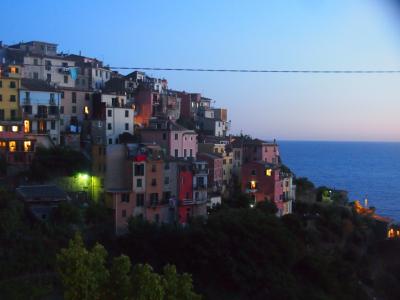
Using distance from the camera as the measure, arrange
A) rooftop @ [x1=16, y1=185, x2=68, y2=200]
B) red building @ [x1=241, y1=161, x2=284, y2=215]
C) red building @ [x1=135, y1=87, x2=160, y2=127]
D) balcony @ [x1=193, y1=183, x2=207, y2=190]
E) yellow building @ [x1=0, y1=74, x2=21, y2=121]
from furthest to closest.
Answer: red building @ [x1=135, y1=87, x2=160, y2=127] → red building @ [x1=241, y1=161, x2=284, y2=215] → yellow building @ [x1=0, y1=74, x2=21, y2=121] → balcony @ [x1=193, y1=183, x2=207, y2=190] → rooftop @ [x1=16, y1=185, x2=68, y2=200]

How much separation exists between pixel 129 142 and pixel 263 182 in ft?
22.4

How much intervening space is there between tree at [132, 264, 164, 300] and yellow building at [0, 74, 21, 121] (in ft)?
45.5

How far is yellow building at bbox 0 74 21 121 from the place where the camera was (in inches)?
765

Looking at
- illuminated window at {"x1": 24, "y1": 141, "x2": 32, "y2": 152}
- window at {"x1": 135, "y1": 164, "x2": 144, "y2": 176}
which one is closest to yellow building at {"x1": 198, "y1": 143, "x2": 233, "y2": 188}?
window at {"x1": 135, "y1": 164, "x2": 144, "y2": 176}

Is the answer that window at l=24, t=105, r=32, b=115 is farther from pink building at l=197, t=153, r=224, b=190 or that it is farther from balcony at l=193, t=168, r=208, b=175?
pink building at l=197, t=153, r=224, b=190

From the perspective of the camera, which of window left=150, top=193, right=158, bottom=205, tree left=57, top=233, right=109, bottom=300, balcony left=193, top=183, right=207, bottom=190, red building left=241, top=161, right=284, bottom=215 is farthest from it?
red building left=241, top=161, right=284, bottom=215

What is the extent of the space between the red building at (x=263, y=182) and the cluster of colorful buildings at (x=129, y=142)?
5cm

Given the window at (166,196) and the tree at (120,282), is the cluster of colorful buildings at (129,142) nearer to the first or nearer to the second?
the window at (166,196)

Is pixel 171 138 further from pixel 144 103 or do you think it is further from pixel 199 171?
pixel 144 103

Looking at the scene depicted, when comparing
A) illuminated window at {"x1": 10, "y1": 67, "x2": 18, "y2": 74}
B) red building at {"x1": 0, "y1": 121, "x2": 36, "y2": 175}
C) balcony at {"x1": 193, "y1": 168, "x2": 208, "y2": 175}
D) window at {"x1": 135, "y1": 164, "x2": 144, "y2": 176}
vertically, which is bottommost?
balcony at {"x1": 193, "y1": 168, "x2": 208, "y2": 175}

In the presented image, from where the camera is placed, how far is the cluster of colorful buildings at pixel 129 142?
17.6 metres

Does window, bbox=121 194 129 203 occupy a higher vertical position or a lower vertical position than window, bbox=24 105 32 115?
lower

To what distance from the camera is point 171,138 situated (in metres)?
21.0

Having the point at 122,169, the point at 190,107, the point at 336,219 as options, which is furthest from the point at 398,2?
the point at 190,107
